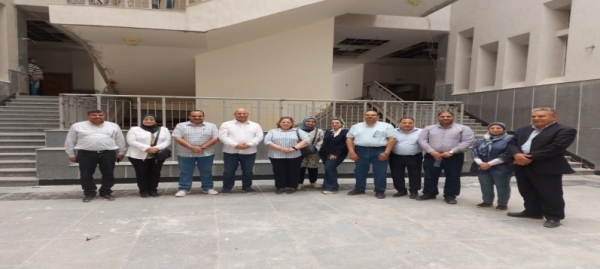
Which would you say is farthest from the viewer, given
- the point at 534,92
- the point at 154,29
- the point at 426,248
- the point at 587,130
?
the point at 534,92

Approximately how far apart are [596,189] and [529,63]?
4.56 meters

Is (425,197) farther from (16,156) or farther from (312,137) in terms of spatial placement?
(16,156)

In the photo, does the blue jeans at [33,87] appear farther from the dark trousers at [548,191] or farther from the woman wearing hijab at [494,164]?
the dark trousers at [548,191]

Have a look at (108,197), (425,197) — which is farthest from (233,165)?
(425,197)

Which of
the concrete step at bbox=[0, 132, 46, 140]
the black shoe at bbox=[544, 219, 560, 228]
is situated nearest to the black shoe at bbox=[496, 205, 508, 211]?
the black shoe at bbox=[544, 219, 560, 228]

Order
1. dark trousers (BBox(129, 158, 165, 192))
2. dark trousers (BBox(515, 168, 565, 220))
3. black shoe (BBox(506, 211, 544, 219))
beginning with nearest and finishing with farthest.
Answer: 1. dark trousers (BBox(515, 168, 565, 220))
2. black shoe (BBox(506, 211, 544, 219))
3. dark trousers (BBox(129, 158, 165, 192))

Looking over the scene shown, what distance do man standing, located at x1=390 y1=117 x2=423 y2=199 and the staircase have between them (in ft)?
22.3

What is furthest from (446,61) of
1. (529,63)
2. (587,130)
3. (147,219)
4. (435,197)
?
(147,219)

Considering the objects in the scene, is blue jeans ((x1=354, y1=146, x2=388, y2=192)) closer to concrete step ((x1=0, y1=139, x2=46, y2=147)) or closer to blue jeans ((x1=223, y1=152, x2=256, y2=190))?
blue jeans ((x1=223, y1=152, x2=256, y2=190))

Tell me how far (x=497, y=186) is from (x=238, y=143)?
13.4 ft

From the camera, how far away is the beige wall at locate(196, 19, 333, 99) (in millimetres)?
10039

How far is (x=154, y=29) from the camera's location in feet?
26.2

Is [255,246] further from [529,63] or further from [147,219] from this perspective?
[529,63]

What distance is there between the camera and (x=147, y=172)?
582 cm
